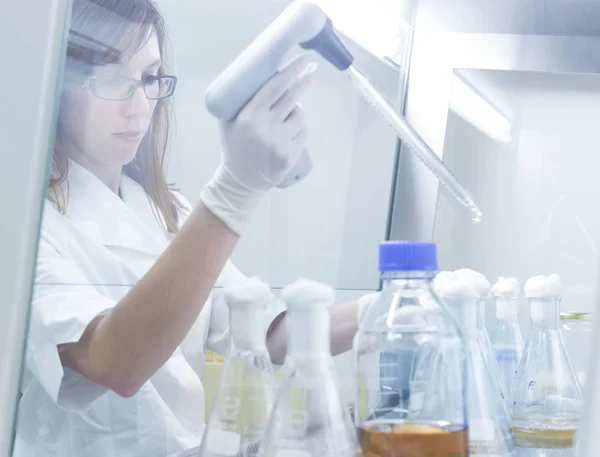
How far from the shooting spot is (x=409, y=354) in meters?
0.80

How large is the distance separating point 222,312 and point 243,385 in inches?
10.7

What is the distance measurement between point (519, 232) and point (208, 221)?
2.22ft

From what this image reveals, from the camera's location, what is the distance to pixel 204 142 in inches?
38.1

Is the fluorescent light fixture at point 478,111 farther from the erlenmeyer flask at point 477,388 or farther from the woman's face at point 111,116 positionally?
the woman's face at point 111,116

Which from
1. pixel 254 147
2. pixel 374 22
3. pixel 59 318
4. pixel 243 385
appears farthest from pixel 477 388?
pixel 374 22

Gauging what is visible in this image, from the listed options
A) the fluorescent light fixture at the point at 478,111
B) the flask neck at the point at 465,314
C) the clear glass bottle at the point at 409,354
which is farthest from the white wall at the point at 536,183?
the clear glass bottle at the point at 409,354

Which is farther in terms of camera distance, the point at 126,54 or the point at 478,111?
the point at 478,111

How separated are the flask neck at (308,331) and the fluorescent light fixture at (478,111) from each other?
0.82 m

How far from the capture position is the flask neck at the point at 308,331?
2.19 ft

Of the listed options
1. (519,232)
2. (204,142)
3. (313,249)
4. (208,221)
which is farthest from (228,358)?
(519,232)

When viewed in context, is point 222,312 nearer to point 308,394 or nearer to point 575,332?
point 308,394

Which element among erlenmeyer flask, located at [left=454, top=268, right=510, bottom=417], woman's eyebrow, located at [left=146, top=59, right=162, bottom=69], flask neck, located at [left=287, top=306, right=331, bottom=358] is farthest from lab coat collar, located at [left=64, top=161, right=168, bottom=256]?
erlenmeyer flask, located at [left=454, top=268, right=510, bottom=417]

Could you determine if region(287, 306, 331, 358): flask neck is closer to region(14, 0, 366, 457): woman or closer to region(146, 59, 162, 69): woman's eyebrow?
region(14, 0, 366, 457): woman

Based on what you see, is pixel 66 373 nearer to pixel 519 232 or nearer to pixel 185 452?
pixel 185 452
